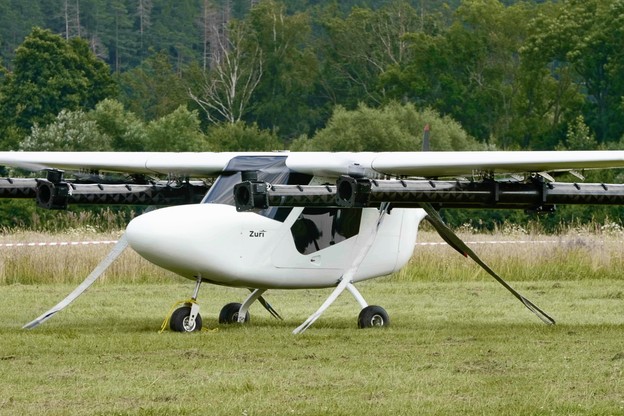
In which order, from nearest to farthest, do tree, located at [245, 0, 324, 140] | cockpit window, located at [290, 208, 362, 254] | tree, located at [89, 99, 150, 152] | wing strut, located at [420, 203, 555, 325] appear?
cockpit window, located at [290, 208, 362, 254]
wing strut, located at [420, 203, 555, 325]
tree, located at [89, 99, 150, 152]
tree, located at [245, 0, 324, 140]

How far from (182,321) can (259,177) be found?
6.00 ft

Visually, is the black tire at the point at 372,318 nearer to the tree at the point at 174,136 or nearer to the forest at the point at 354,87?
the forest at the point at 354,87

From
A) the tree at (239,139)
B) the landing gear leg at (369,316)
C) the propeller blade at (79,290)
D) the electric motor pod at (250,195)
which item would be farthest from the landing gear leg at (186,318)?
the tree at (239,139)

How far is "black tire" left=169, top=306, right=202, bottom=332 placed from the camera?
56.3ft

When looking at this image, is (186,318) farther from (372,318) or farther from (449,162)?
(449,162)

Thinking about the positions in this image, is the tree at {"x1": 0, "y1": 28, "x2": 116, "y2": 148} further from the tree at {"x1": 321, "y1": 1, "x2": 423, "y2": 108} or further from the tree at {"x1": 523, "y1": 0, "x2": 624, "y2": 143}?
the tree at {"x1": 523, "y1": 0, "x2": 624, "y2": 143}

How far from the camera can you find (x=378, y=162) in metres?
17.1

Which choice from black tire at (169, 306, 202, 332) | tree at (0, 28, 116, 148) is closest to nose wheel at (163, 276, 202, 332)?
black tire at (169, 306, 202, 332)

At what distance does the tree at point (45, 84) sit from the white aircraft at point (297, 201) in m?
62.1

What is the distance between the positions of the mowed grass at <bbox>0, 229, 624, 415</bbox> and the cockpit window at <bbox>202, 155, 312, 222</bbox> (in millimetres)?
1388

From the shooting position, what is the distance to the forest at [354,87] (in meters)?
73.1

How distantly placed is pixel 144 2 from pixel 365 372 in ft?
453

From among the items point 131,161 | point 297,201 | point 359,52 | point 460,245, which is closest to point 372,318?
point 460,245

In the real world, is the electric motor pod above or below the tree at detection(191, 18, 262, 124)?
above
